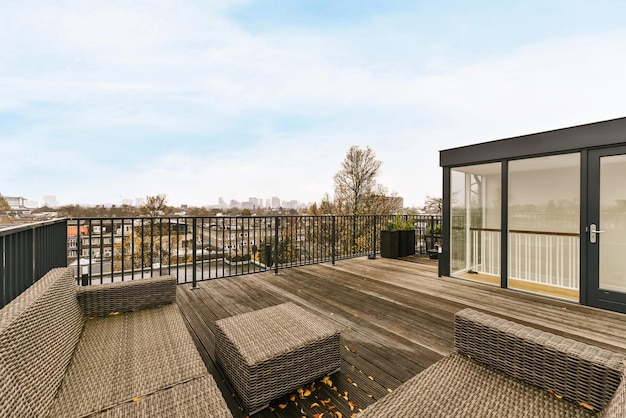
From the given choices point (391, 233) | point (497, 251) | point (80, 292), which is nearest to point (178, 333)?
point (80, 292)

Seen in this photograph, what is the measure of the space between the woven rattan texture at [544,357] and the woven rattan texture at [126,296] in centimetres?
223

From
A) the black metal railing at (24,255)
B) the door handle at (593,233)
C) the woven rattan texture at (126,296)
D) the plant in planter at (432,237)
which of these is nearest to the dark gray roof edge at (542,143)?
the door handle at (593,233)

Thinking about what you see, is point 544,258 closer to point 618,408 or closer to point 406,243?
point 406,243

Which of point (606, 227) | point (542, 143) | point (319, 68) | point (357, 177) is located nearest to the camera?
point (606, 227)

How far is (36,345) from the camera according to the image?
1.08m

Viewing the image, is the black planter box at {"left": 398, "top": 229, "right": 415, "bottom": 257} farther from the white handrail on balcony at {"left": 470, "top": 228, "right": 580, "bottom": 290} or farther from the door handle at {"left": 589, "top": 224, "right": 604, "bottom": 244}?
the door handle at {"left": 589, "top": 224, "right": 604, "bottom": 244}

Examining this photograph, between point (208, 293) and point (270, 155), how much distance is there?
14385 millimetres

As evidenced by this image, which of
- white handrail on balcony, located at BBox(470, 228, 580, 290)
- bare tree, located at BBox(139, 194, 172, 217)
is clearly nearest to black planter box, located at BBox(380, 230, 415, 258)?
white handrail on balcony, located at BBox(470, 228, 580, 290)

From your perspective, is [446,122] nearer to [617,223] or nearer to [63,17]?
[617,223]

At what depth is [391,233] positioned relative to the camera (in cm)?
634

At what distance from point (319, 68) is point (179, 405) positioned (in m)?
8.66

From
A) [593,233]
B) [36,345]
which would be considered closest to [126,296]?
[36,345]

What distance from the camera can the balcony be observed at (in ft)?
5.62

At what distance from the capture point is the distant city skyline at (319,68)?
534cm
